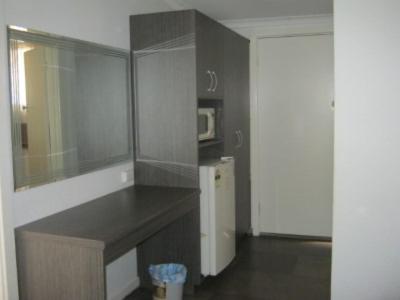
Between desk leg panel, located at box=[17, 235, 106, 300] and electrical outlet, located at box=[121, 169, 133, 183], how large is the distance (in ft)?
3.71

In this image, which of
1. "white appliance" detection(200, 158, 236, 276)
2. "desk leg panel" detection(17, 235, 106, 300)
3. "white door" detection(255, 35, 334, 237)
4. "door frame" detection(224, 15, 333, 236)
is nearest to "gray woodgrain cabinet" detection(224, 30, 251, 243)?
"door frame" detection(224, 15, 333, 236)

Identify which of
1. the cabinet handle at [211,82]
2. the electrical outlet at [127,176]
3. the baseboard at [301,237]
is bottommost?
the baseboard at [301,237]

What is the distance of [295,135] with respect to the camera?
15.5 feet

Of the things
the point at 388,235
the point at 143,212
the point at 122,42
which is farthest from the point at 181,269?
the point at 122,42

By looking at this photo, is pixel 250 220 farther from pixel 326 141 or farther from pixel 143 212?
pixel 143 212

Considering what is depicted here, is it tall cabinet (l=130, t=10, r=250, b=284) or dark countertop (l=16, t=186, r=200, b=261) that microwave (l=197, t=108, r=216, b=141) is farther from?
dark countertop (l=16, t=186, r=200, b=261)

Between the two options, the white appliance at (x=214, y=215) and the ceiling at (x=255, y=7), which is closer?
the white appliance at (x=214, y=215)

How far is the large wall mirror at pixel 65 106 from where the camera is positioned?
2.25 metres

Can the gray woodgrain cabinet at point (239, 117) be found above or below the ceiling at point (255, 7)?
below

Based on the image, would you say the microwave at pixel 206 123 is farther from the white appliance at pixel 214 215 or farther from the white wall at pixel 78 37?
the white wall at pixel 78 37

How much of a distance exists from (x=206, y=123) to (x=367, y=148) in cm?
170

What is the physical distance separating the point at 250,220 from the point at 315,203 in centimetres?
71

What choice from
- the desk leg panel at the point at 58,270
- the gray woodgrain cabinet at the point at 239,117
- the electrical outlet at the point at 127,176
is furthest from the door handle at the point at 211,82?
the desk leg panel at the point at 58,270

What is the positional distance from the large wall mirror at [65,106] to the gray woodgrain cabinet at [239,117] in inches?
42.2
